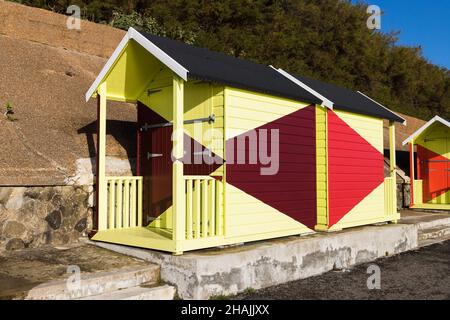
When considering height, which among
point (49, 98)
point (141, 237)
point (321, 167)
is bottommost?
point (141, 237)

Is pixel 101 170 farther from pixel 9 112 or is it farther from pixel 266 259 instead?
pixel 266 259

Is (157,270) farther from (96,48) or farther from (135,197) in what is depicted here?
(96,48)

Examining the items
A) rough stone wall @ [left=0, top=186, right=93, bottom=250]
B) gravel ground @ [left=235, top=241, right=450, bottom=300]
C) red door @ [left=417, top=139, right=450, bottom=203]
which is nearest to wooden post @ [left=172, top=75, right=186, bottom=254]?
gravel ground @ [left=235, top=241, right=450, bottom=300]

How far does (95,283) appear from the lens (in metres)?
5.36

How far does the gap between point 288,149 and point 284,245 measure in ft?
5.62

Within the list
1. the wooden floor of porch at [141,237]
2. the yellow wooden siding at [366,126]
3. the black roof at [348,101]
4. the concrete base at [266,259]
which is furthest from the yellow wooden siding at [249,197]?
the yellow wooden siding at [366,126]

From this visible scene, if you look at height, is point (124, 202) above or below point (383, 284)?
above

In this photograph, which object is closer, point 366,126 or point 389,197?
point 366,126

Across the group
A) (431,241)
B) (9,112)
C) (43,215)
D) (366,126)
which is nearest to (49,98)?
(9,112)

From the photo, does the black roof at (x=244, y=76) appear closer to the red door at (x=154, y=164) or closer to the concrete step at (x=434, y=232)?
the red door at (x=154, y=164)

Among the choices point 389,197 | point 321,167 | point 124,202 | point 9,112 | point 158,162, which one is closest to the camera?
point 124,202

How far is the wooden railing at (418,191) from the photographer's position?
16144 millimetres

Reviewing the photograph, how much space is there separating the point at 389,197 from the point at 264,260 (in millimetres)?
5192
